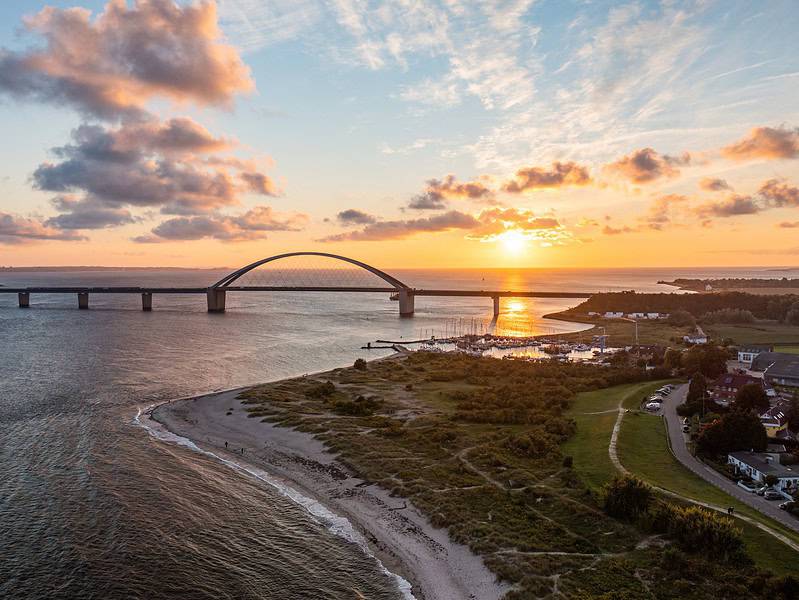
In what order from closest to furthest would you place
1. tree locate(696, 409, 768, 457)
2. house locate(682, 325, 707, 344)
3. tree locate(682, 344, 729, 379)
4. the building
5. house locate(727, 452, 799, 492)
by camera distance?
1. house locate(727, 452, 799, 492)
2. tree locate(696, 409, 768, 457)
3. the building
4. tree locate(682, 344, 729, 379)
5. house locate(682, 325, 707, 344)

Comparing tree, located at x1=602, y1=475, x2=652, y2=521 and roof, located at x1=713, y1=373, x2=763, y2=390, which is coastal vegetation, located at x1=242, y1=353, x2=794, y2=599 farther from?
roof, located at x1=713, y1=373, x2=763, y2=390

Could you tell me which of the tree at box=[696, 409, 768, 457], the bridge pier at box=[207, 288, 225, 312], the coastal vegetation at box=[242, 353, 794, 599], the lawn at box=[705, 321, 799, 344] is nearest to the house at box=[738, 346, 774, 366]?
the lawn at box=[705, 321, 799, 344]

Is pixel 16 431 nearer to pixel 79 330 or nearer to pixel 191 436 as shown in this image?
pixel 191 436

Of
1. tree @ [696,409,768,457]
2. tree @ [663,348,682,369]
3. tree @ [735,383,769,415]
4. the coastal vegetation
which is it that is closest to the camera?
the coastal vegetation

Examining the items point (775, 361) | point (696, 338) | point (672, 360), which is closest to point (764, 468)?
point (672, 360)

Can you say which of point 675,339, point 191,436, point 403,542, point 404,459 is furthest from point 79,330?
point 675,339

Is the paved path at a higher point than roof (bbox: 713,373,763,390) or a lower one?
lower

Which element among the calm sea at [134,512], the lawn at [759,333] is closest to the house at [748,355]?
the lawn at [759,333]

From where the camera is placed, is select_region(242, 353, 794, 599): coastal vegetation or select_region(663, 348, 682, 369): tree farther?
select_region(663, 348, 682, 369): tree
